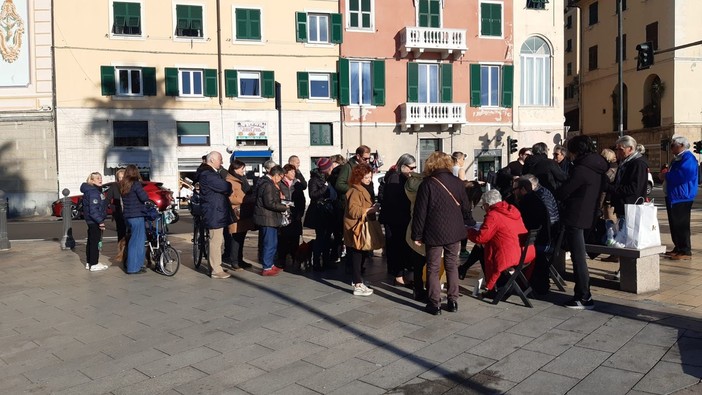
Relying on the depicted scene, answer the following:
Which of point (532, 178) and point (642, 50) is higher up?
point (642, 50)

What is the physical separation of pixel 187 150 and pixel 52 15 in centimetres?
837

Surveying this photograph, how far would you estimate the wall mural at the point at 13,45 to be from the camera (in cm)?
2742

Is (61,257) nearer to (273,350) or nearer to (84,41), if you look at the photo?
(273,350)

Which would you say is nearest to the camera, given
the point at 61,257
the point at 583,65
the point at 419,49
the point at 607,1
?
the point at 61,257

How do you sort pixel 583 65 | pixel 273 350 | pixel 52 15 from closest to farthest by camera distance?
pixel 273 350
pixel 52 15
pixel 583 65

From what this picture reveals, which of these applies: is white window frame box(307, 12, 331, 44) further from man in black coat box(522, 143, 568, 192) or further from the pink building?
man in black coat box(522, 143, 568, 192)

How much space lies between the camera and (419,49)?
3034 centimetres

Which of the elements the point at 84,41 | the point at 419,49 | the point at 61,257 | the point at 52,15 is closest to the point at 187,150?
the point at 84,41

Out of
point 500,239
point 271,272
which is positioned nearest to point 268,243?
point 271,272

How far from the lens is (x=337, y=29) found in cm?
2973

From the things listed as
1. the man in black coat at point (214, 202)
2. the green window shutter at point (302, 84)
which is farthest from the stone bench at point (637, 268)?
the green window shutter at point (302, 84)

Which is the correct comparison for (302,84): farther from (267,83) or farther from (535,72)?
(535,72)

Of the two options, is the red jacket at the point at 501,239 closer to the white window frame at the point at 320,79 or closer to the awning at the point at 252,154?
the awning at the point at 252,154

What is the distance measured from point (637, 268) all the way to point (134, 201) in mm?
7268
